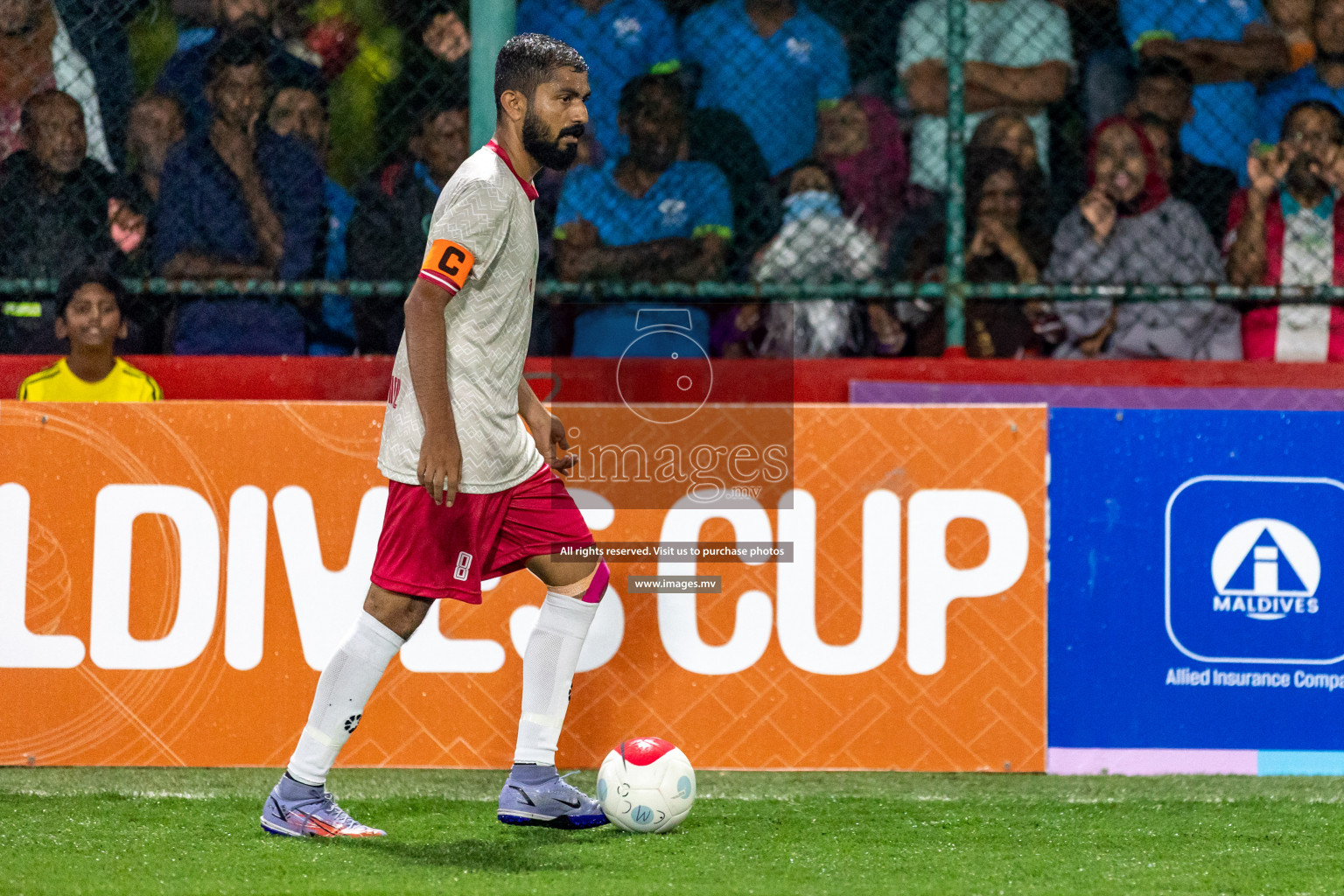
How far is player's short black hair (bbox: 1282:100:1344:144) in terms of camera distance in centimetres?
585

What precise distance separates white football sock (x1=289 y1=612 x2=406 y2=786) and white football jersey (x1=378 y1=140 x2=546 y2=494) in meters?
0.39

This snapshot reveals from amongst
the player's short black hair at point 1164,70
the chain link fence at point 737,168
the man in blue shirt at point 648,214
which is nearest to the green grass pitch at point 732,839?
the chain link fence at point 737,168

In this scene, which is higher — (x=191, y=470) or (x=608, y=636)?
(x=191, y=470)

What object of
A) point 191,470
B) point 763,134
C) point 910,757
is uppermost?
point 763,134

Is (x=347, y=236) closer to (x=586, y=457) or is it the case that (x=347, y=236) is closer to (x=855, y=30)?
(x=586, y=457)

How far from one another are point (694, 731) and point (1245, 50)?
3765mm

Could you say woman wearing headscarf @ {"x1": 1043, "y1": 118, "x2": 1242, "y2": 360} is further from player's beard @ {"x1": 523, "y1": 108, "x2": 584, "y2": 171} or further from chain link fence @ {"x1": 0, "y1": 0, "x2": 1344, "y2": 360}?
player's beard @ {"x1": 523, "y1": 108, "x2": 584, "y2": 171}

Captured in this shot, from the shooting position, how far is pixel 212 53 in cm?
588

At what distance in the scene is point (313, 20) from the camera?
6176mm

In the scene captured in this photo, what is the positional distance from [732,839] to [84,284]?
10.2 ft

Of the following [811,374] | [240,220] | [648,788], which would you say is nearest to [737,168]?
[811,374]

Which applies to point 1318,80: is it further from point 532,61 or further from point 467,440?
point 467,440

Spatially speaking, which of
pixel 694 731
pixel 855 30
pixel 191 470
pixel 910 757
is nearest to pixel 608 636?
pixel 694 731

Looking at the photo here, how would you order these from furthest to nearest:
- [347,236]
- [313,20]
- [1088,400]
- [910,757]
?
[313,20], [347,236], [1088,400], [910,757]
